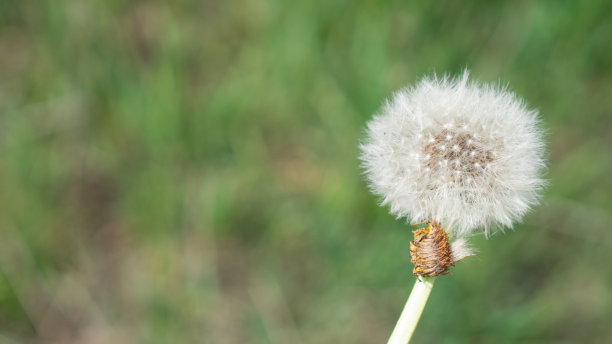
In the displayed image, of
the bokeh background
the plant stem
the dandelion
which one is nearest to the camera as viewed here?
the plant stem

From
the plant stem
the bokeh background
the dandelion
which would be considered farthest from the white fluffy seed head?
the bokeh background

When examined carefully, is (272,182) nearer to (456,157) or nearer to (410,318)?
(456,157)

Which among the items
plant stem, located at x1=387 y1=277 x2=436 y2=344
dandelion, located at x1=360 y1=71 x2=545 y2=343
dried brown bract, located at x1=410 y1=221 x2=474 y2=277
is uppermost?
dandelion, located at x1=360 y1=71 x2=545 y2=343

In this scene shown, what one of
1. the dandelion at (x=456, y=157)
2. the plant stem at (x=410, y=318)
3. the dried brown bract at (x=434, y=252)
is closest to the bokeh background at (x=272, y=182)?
the dandelion at (x=456, y=157)

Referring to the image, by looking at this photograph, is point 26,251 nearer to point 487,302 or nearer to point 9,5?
point 9,5

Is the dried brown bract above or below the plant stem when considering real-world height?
above

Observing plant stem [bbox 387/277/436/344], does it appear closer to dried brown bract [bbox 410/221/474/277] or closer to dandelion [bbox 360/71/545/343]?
dried brown bract [bbox 410/221/474/277]

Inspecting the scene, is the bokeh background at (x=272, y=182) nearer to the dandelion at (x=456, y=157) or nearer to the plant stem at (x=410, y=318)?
the dandelion at (x=456, y=157)
